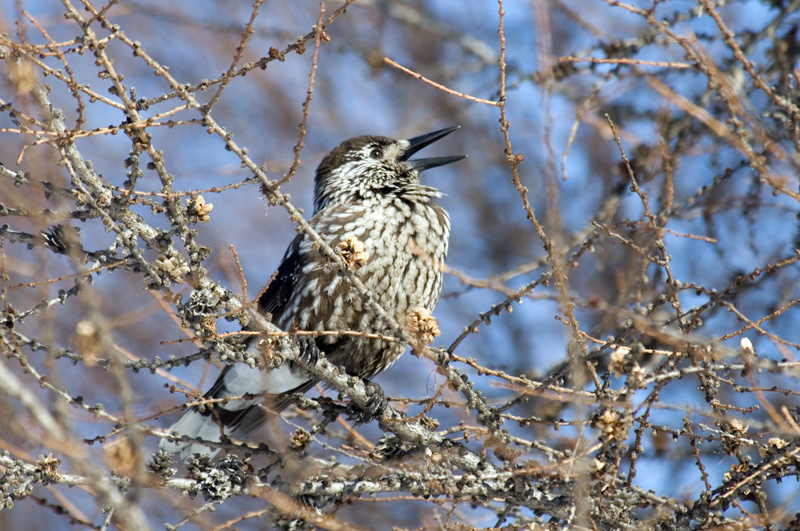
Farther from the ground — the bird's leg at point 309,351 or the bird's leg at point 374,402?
the bird's leg at point 374,402

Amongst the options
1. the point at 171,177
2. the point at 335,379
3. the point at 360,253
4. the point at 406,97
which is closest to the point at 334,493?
the point at 335,379

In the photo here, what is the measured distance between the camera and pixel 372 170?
5258 mm

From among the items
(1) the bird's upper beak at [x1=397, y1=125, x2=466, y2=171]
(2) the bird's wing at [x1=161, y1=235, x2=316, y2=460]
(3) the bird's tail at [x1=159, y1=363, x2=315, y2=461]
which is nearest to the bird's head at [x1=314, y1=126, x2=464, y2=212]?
(1) the bird's upper beak at [x1=397, y1=125, x2=466, y2=171]

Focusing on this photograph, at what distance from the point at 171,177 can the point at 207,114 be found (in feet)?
1.11

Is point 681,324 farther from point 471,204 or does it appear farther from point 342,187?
point 471,204

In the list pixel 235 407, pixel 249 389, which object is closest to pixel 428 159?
pixel 249 389

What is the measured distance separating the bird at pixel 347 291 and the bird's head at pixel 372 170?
0.02m

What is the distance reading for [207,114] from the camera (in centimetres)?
260

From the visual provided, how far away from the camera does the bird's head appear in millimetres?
4848

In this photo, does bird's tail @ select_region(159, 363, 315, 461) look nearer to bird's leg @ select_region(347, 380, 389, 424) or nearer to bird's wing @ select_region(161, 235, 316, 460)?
bird's wing @ select_region(161, 235, 316, 460)

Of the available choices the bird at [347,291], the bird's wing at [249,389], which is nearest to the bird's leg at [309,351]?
the bird at [347,291]

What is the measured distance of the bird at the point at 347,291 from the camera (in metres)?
4.15

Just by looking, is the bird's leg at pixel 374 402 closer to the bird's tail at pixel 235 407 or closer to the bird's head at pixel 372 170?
the bird's tail at pixel 235 407

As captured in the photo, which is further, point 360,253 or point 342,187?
point 342,187
